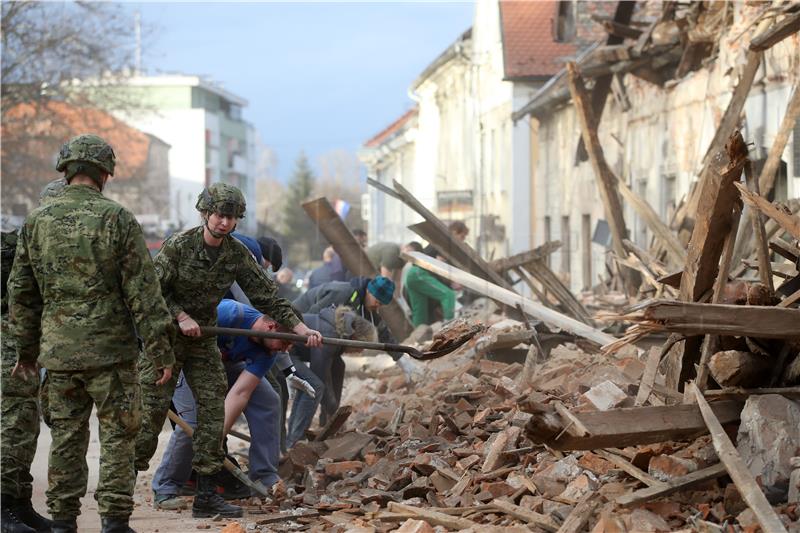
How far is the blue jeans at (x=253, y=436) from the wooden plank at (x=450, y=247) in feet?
17.8

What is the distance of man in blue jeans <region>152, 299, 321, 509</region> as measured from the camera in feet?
28.7

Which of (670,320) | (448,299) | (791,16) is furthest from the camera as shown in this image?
(448,299)

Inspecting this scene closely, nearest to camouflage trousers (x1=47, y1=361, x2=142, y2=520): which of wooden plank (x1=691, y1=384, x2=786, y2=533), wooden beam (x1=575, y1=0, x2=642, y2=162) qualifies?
wooden plank (x1=691, y1=384, x2=786, y2=533)

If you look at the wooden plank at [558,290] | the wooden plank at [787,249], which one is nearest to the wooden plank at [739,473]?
the wooden plank at [787,249]

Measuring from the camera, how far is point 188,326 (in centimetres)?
788

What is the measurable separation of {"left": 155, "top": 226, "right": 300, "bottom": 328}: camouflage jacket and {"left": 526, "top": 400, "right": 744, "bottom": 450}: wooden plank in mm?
2792

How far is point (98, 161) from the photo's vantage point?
274 inches

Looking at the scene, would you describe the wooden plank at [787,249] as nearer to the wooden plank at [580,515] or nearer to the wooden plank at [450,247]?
the wooden plank at [580,515]

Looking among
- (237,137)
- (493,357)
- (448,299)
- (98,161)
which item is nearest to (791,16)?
(493,357)

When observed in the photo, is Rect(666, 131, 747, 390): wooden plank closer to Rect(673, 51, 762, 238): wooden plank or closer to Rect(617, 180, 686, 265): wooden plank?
Rect(617, 180, 686, 265): wooden plank

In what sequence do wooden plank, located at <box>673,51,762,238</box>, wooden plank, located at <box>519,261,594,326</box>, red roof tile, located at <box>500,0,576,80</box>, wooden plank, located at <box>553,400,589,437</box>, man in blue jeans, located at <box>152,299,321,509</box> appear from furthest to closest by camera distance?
red roof tile, located at <box>500,0,576,80</box>
wooden plank, located at <box>519,261,594,326</box>
wooden plank, located at <box>673,51,762,238</box>
man in blue jeans, located at <box>152,299,321,509</box>
wooden plank, located at <box>553,400,589,437</box>

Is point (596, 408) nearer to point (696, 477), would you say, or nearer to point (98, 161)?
point (696, 477)

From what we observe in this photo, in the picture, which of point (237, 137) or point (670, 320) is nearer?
point (670, 320)

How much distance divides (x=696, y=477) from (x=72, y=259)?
10.7 feet
